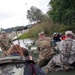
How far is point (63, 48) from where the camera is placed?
841 cm

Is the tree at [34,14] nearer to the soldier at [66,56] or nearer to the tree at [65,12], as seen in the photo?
the tree at [65,12]

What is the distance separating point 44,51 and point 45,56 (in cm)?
15

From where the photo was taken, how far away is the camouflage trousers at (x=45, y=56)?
31.3ft

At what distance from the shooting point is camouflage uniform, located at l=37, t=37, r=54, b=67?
957 cm

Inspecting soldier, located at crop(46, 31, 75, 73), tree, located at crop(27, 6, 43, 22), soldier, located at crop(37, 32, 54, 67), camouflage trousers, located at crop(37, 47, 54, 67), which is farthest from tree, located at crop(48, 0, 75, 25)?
soldier, located at crop(46, 31, 75, 73)

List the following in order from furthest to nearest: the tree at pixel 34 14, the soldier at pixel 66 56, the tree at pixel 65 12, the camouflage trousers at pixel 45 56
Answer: the tree at pixel 34 14 < the tree at pixel 65 12 < the camouflage trousers at pixel 45 56 < the soldier at pixel 66 56

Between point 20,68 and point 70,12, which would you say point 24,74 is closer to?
point 20,68

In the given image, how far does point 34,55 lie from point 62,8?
179ft

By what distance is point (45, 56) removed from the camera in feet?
32.0

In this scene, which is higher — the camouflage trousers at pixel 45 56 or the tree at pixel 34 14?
the tree at pixel 34 14

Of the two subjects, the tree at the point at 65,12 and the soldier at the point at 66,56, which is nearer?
the soldier at the point at 66,56

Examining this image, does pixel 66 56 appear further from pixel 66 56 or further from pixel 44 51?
pixel 44 51

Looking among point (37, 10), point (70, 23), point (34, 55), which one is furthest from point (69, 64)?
point (37, 10)

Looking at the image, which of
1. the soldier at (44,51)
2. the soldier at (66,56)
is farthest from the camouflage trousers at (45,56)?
the soldier at (66,56)
